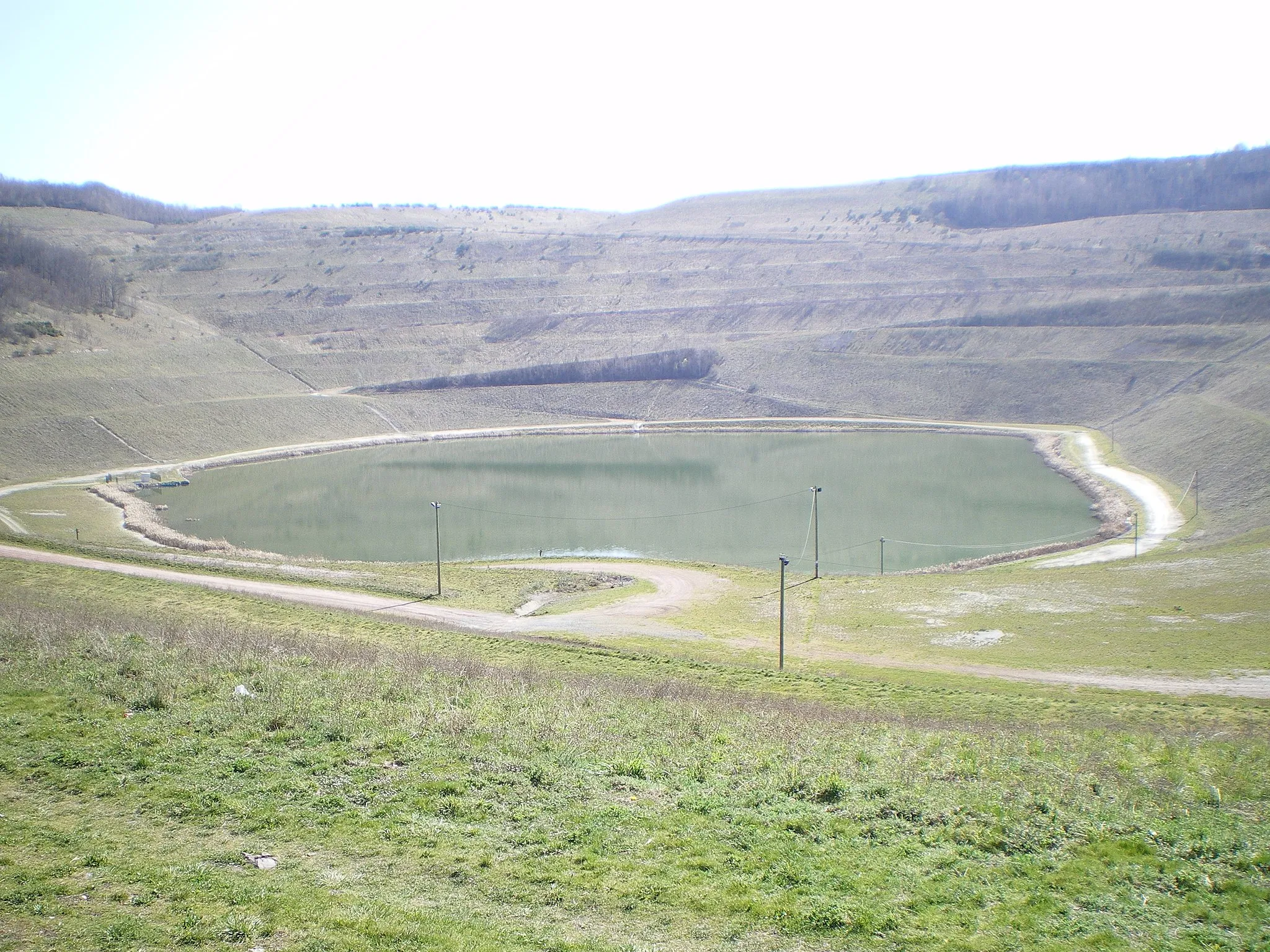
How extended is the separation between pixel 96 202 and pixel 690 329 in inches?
4373

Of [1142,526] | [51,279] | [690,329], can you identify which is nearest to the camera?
[1142,526]

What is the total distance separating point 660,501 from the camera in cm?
5856

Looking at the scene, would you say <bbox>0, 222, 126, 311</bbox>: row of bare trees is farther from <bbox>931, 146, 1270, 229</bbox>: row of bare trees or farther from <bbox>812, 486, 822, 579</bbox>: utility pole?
<bbox>931, 146, 1270, 229</bbox>: row of bare trees

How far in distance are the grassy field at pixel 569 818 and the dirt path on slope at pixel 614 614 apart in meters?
4.92

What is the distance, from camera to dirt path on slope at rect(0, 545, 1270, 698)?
2261cm

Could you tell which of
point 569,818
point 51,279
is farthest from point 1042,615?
point 51,279

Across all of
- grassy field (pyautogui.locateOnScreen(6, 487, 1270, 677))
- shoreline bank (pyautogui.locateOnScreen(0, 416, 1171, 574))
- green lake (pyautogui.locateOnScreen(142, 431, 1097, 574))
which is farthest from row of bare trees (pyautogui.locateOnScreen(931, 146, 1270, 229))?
grassy field (pyautogui.locateOnScreen(6, 487, 1270, 677))

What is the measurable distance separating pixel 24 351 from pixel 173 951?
8676 centimetres

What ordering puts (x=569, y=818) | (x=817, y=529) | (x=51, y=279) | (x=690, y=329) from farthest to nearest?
(x=690, y=329)
(x=51, y=279)
(x=817, y=529)
(x=569, y=818)

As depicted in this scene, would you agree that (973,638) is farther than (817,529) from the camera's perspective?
No

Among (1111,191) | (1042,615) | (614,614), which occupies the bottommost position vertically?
(614,614)

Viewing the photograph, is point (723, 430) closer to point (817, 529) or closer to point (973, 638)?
point (817, 529)

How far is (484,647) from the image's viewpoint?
24.7 meters

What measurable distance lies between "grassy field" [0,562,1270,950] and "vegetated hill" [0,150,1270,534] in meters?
37.3
